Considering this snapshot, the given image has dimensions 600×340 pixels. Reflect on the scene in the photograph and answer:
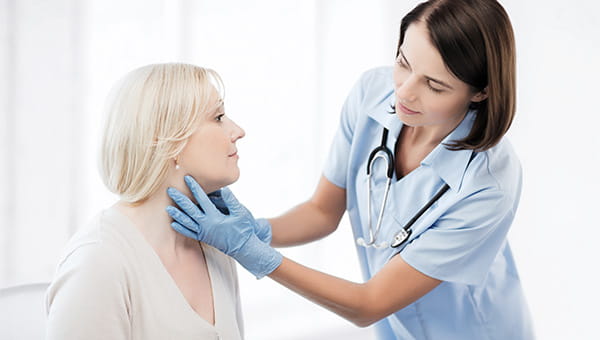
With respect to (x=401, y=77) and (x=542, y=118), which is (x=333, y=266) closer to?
(x=542, y=118)

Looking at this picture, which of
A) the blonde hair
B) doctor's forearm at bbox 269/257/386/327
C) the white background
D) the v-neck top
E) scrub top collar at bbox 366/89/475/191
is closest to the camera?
the v-neck top

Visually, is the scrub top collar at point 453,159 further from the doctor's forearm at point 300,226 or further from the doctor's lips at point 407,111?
the doctor's forearm at point 300,226

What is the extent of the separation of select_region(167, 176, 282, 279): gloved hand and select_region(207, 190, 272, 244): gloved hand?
91mm

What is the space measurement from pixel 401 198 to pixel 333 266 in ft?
4.34

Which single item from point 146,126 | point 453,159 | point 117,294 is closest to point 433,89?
point 453,159

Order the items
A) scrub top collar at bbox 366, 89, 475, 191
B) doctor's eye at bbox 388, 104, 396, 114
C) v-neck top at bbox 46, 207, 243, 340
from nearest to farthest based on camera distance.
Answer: v-neck top at bbox 46, 207, 243, 340, scrub top collar at bbox 366, 89, 475, 191, doctor's eye at bbox 388, 104, 396, 114

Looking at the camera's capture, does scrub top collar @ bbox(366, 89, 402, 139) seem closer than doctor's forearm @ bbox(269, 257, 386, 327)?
No

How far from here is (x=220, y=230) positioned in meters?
1.31

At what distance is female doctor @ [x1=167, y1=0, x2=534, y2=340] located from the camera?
135 cm

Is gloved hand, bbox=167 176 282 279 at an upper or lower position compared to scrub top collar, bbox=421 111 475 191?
lower

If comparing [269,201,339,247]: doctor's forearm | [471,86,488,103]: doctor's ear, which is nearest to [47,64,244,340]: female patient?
[269,201,339,247]: doctor's forearm

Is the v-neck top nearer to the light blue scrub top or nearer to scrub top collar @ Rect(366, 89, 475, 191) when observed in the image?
the light blue scrub top

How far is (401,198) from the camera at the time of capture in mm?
1627

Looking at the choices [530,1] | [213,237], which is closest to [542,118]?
[530,1]
